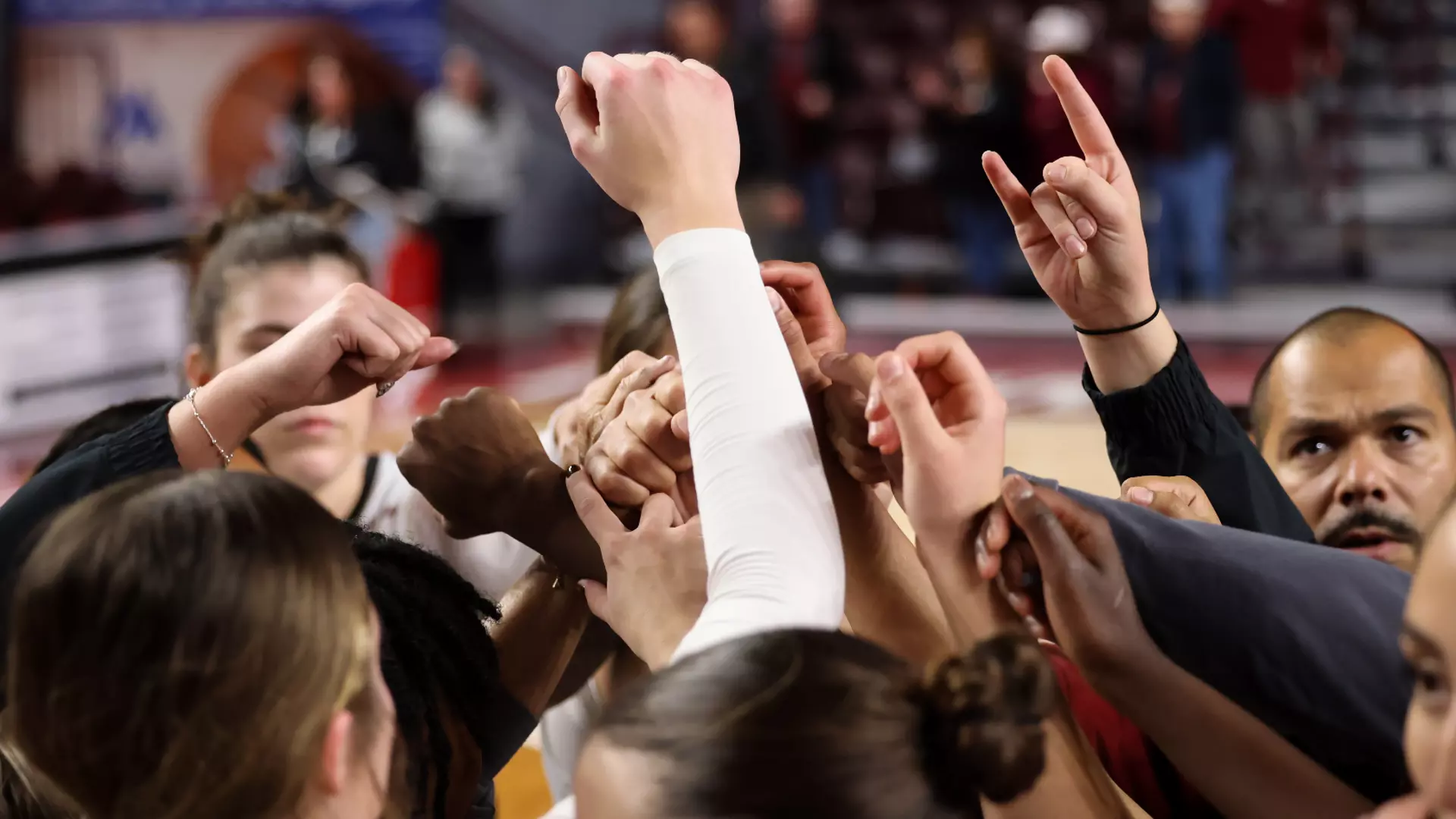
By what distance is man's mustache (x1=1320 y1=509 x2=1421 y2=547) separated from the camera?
160 centimetres

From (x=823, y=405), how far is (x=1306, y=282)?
6.67 meters

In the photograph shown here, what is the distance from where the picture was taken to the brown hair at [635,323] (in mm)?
1747

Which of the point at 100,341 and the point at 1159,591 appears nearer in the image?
the point at 1159,591

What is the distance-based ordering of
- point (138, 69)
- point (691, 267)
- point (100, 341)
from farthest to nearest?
point (138, 69) → point (100, 341) → point (691, 267)

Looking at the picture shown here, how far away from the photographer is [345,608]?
0.87 metres

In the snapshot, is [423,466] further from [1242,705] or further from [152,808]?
[1242,705]

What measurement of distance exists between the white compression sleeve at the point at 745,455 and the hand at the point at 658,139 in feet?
0.07

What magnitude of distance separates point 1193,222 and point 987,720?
6.27 metres

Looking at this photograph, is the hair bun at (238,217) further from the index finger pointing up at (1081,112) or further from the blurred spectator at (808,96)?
the blurred spectator at (808,96)

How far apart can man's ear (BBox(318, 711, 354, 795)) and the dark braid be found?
0.52 ft

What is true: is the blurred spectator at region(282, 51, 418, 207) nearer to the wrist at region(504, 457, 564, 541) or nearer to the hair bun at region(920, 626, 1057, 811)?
the wrist at region(504, 457, 564, 541)

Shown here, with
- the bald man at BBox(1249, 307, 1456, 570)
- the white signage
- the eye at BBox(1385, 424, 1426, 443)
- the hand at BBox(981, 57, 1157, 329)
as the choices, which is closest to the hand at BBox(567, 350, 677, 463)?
the hand at BBox(981, 57, 1157, 329)

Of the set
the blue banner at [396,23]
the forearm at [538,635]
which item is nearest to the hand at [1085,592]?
the forearm at [538,635]

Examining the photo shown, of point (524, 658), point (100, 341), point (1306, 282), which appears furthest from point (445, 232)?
point (524, 658)
